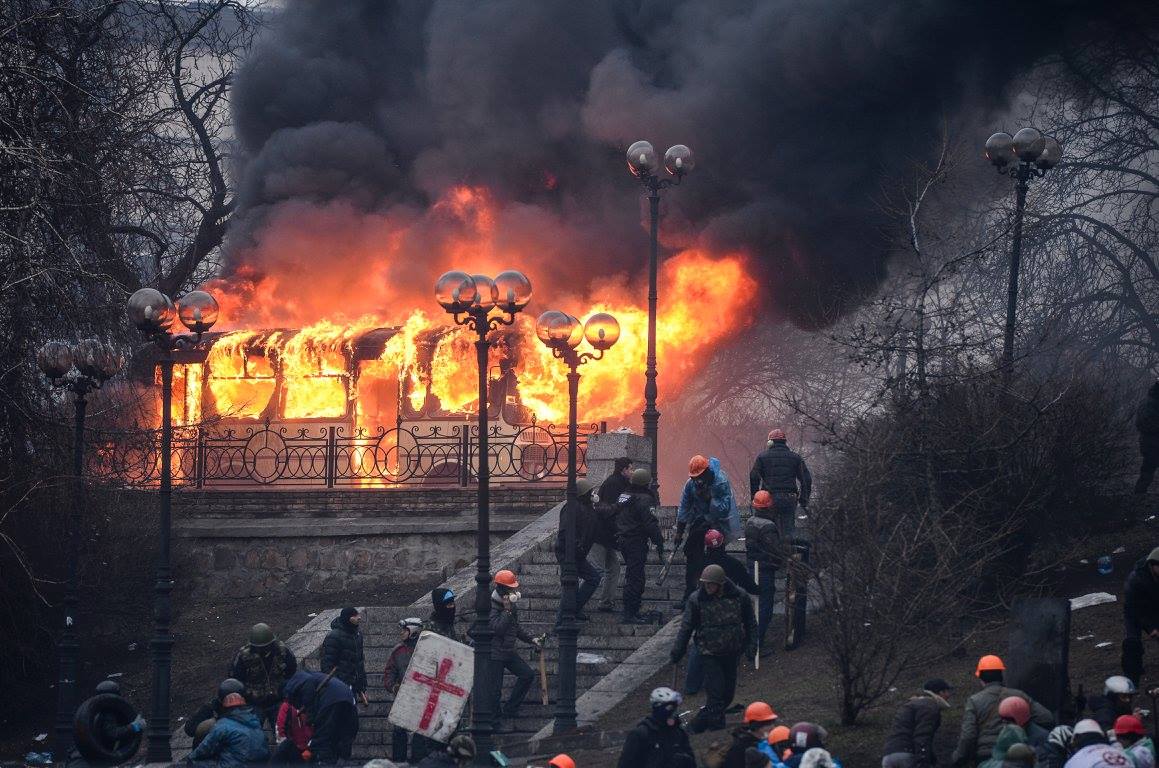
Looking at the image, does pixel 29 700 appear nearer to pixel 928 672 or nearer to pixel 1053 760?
pixel 928 672

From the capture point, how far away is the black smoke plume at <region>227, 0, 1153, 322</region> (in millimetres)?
25859

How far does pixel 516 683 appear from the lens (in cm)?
1636

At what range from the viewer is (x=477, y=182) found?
2908 centimetres

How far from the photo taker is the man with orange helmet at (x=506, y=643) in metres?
15.9

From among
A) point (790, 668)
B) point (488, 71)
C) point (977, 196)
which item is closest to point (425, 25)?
point (488, 71)

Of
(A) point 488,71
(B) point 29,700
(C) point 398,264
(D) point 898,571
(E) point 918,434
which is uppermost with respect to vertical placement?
(A) point 488,71

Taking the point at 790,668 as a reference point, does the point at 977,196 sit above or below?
above

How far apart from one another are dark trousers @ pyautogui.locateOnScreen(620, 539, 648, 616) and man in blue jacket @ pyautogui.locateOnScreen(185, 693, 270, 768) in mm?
5537

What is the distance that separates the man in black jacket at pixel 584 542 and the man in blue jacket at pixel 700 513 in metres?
0.99

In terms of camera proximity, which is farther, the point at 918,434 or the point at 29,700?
the point at 29,700

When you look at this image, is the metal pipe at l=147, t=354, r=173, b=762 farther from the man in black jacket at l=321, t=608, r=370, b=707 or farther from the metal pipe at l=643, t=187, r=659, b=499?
the metal pipe at l=643, t=187, r=659, b=499

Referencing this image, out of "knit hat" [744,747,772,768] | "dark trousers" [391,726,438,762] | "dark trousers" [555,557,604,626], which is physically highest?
"dark trousers" [555,557,604,626]

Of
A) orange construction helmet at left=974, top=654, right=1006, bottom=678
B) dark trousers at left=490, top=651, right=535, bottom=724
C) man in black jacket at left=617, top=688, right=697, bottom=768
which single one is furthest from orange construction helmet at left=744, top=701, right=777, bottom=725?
dark trousers at left=490, top=651, right=535, bottom=724

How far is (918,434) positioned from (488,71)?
14295 mm
